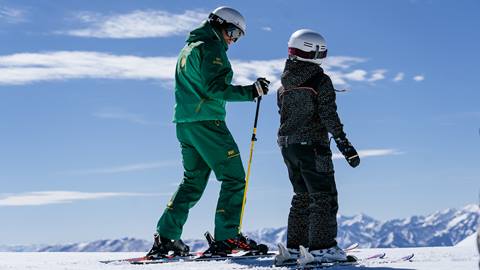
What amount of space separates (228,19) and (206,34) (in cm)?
Answer: 35

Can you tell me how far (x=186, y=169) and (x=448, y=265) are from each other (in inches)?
157

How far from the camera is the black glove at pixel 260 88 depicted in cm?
857

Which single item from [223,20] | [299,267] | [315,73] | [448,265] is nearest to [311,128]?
[315,73]

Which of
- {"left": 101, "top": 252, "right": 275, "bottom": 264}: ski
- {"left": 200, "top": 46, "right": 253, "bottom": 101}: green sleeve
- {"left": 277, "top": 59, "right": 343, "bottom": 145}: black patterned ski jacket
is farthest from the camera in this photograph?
{"left": 200, "top": 46, "right": 253, "bottom": 101}: green sleeve

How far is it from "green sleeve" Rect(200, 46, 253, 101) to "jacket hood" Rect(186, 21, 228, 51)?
0.84 feet

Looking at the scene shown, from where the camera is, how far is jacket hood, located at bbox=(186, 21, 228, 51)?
8867 mm

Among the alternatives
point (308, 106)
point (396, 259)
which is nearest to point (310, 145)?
point (308, 106)

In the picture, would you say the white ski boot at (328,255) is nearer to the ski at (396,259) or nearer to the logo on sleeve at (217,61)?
the ski at (396,259)

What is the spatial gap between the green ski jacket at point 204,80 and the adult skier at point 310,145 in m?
1.17

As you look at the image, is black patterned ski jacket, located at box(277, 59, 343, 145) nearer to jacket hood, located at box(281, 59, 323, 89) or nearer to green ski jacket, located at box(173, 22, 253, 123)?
jacket hood, located at box(281, 59, 323, 89)

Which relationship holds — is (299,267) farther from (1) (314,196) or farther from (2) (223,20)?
(2) (223,20)

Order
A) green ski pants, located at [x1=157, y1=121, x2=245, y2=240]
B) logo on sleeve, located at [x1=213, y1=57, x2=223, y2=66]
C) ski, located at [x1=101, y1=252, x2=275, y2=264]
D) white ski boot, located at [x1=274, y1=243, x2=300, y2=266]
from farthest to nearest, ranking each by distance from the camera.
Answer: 1. green ski pants, located at [x1=157, y1=121, x2=245, y2=240]
2. logo on sleeve, located at [x1=213, y1=57, x2=223, y2=66]
3. ski, located at [x1=101, y1=252, x2=275, y2=264]
4. white ski boot, located at [x1=274, y1=243, x2=300, y2=266]

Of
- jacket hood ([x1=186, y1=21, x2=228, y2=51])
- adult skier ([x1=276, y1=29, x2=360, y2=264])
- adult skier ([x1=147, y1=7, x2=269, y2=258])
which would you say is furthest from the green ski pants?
adult skier ([x1=276, y1=29, x2=360, y2=264])

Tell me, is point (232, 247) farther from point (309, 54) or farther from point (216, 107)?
point (309, 54)
